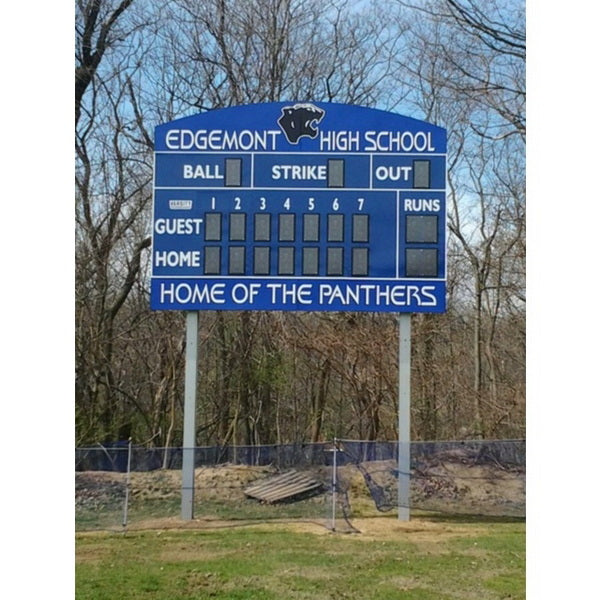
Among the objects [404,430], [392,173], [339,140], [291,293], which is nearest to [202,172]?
[339,140]

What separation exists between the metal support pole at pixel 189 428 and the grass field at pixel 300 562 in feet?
0.86

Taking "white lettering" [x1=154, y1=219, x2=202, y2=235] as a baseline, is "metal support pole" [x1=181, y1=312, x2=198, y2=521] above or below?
below

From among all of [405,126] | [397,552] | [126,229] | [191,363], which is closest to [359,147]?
[405,126]

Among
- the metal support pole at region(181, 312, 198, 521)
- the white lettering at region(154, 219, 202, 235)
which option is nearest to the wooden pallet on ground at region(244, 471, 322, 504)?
the metal support pole at region(181, 312, 198, 521)

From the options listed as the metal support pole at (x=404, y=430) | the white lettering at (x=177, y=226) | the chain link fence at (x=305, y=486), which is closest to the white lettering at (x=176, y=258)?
the white lettering at (x=177, y=226)

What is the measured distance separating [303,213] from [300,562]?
11.8ft

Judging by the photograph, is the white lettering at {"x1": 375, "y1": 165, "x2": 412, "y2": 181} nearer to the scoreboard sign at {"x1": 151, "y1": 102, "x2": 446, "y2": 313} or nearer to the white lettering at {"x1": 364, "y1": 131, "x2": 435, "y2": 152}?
the scoreboard sign at {"x1": 151, "y1": 102, "x2": 446, "y2": 313}

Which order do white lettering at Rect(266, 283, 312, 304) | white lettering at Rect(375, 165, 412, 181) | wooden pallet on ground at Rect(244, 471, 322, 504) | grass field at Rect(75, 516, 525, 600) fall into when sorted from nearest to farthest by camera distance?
grass field at Rect(75, 516, 525, 600) < white lettering at Rect(266, 283, 312, 304) < white lettering at Rect(375, 165, 412, 181) < wooden pallet on ground at Rect(244, 471, 322, 504)

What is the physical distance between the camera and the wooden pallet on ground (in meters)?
8.52

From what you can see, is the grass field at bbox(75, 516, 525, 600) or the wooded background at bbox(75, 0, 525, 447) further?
the wooded background at bbox(75, 0, 525, 447)

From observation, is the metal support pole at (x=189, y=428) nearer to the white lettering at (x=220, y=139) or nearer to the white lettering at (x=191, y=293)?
the white lettering at (x=191, y=293)

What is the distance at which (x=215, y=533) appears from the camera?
7.80 meters

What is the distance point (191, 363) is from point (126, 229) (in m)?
6.55

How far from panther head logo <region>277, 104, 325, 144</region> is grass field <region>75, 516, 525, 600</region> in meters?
4.24
